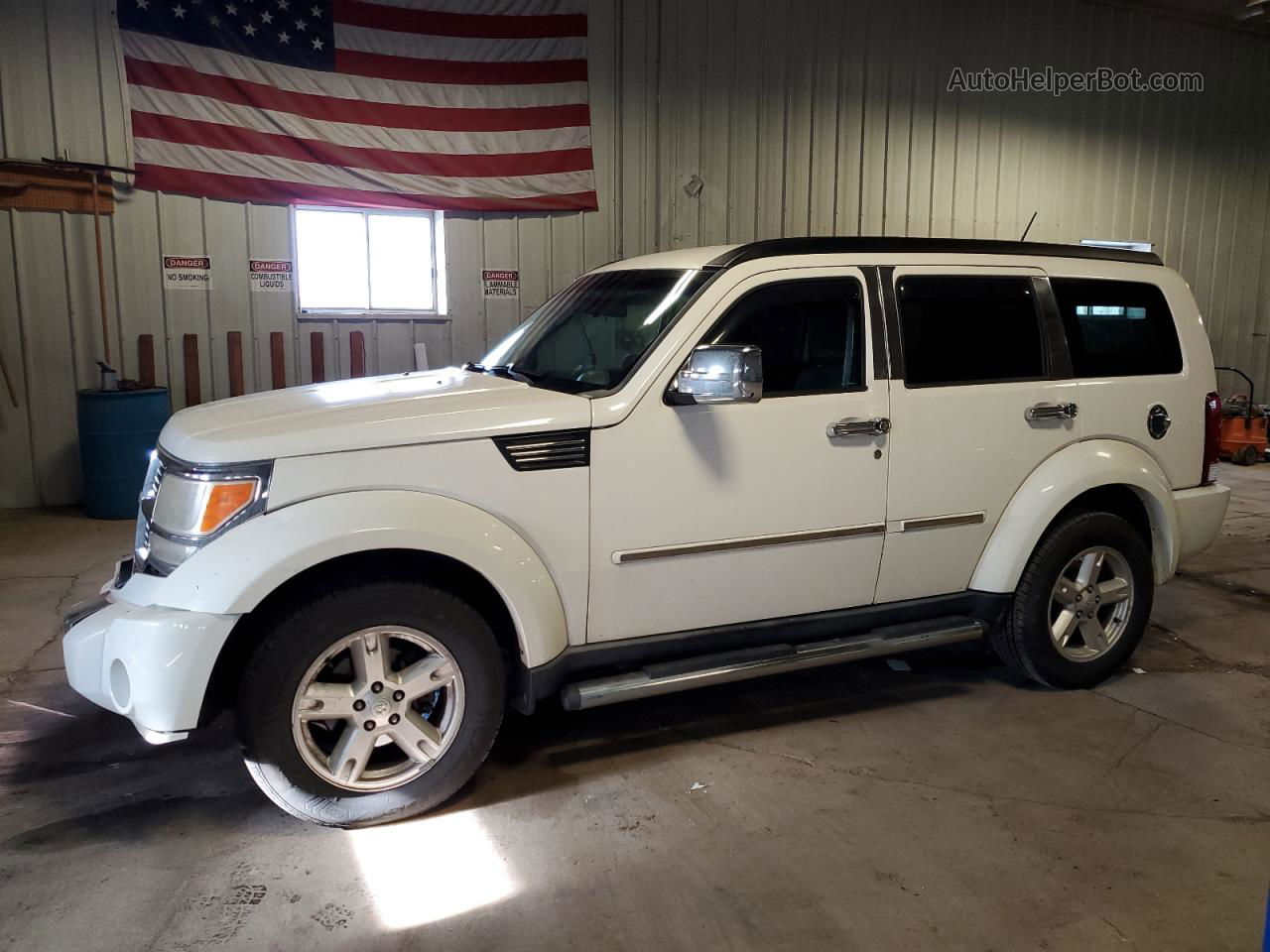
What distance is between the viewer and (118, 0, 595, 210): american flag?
788 centimetres

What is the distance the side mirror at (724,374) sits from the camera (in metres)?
3.08

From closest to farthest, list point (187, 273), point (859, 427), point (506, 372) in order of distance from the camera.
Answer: point (859, 427) < point (506, 372) < point (187, 273)

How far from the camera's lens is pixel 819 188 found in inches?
426

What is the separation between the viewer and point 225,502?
9.28ft

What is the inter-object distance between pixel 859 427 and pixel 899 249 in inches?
31.6

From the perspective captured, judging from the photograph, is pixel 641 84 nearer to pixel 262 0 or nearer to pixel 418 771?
pixel 262 0

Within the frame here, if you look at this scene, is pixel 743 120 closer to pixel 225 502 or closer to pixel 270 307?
pixel 270 307

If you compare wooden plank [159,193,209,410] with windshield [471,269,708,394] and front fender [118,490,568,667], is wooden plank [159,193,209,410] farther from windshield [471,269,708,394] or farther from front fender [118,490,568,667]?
front fender [118,490,568,667]

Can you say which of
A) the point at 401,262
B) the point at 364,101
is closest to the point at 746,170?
the point at 401,262

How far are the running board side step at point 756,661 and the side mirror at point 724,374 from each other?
96cm

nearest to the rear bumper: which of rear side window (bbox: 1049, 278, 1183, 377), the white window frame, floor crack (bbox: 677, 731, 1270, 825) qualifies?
rear side window (bbox: 1049, 278, 1183, 377)

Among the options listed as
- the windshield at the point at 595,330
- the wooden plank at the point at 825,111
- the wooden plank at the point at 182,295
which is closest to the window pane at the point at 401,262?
the wooden plank at the point at 182,295

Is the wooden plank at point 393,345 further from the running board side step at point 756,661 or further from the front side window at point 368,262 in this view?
the running board side step at point 756,661

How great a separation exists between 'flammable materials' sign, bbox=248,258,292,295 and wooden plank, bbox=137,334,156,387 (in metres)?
0.98
